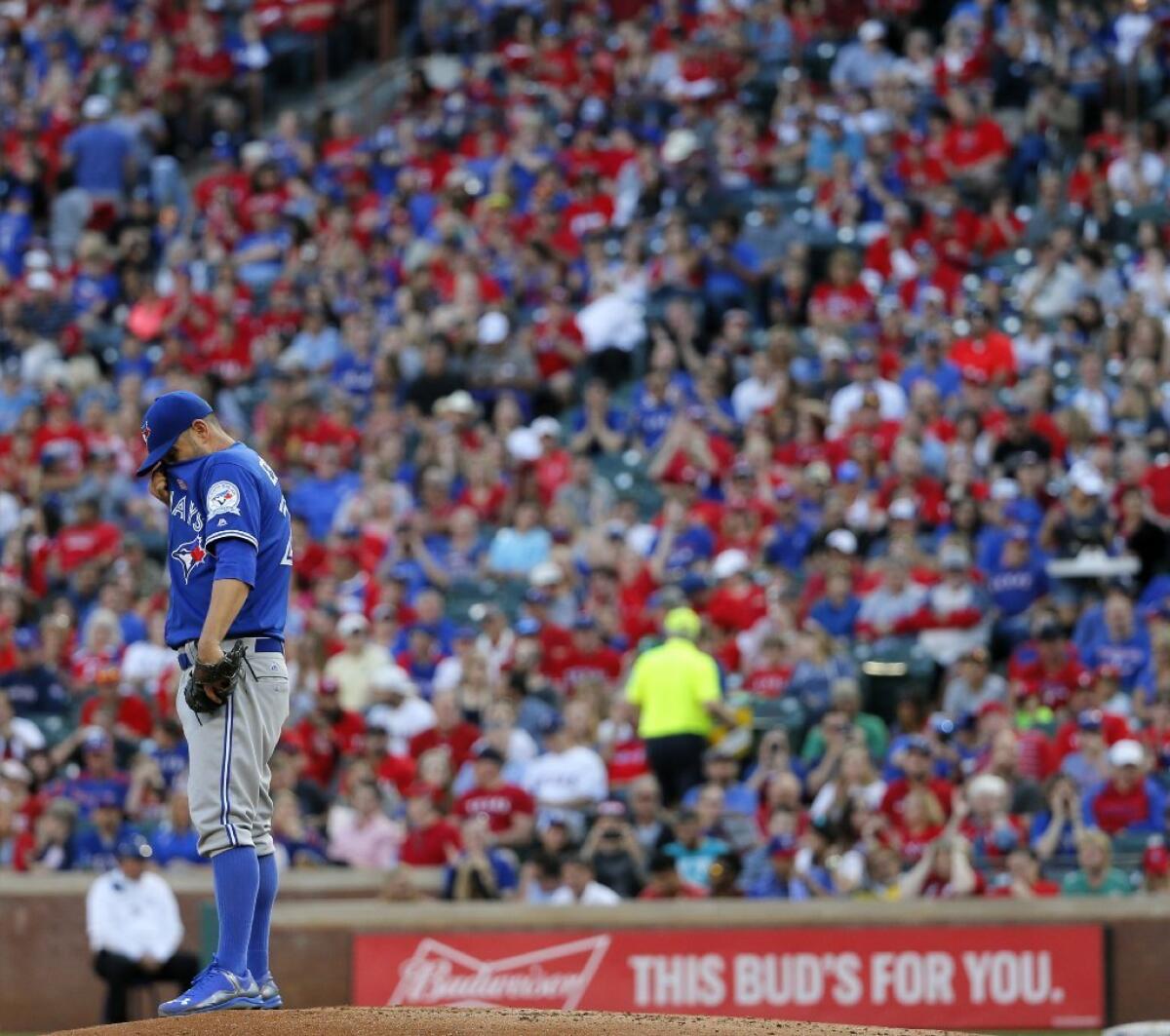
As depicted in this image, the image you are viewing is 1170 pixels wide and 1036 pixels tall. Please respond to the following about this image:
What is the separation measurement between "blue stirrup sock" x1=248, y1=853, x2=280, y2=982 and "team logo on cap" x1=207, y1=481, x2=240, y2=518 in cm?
111

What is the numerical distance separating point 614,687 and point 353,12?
1316cm

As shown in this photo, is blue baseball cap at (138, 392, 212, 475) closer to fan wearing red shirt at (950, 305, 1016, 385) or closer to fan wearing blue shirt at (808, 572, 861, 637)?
fan wearing blue shirt at (808, 572, 861, 637)

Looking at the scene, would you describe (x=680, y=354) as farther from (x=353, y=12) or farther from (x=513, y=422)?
(x=353, y=12)

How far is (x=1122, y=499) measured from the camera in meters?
15.9

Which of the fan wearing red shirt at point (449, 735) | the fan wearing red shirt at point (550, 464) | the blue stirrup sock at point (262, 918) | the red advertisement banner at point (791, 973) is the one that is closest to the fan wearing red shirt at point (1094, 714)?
the red advertisement banner at point (791, 973)

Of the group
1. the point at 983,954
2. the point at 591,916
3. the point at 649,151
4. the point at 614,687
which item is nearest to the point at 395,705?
the point at 614,687

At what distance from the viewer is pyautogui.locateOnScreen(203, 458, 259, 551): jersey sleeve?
288 inches

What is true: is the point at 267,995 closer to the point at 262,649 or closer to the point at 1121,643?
the point at 262,649

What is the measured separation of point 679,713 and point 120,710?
4.04 m

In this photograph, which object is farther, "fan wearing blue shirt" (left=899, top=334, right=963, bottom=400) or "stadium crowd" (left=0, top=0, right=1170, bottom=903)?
"fan wearing blue shirt" (left=899, top=334, right=963, bottom=400)

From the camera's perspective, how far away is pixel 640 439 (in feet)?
60.5

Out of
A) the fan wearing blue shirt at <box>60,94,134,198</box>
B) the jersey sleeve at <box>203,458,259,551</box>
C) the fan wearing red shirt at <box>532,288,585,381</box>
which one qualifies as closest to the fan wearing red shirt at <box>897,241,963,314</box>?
the fan wearing red shirt at <box>532,288,585,381</box>

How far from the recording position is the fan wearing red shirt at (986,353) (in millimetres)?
17812

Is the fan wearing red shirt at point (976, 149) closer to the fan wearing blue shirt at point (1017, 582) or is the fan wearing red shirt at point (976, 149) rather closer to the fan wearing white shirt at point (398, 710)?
the fan wearing blue shirt at point (1017, 582)
